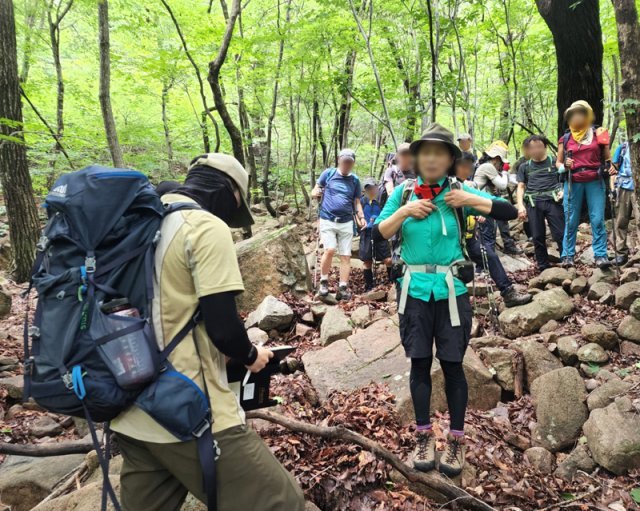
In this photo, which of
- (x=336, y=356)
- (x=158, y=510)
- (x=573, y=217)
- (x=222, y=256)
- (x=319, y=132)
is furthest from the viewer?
(x=319, y=132)

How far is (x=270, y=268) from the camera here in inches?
313

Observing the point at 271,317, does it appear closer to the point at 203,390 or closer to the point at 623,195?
the point at 203,390

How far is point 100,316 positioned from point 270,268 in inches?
246

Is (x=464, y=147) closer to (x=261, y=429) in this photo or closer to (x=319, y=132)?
(x=261, y=429)

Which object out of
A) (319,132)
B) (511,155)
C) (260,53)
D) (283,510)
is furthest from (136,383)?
(511,155)

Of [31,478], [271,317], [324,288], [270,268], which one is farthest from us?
[270,268]

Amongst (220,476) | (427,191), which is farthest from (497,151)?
(220,476)

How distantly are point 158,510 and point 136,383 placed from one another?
2.60ft

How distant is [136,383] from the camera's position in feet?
5.49

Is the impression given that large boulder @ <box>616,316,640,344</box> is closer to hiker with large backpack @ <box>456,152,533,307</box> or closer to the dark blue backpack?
hiker with large backpack @ <box>456,152,533,307</box>

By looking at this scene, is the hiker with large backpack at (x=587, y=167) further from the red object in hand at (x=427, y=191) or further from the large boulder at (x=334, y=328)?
the red object in hand at (x=427, y=191)

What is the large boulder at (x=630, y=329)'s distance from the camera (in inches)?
182

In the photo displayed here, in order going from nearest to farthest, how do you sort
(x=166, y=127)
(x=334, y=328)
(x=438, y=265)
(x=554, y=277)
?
(x=438, y=265) → (x=334, y=328) → (x=554, y=277) → (x=166, y=127)

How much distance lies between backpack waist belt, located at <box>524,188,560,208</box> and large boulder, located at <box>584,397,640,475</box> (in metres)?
4.19
